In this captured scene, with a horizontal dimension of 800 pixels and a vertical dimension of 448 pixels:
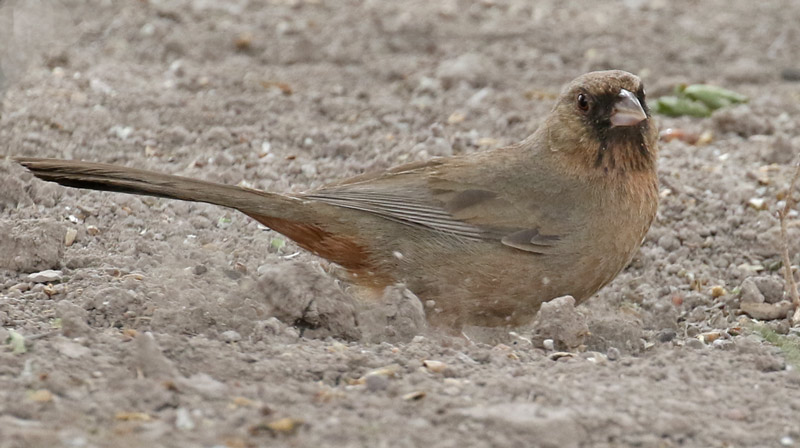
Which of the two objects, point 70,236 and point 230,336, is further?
point 70,236

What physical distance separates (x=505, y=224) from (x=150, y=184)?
1.50m

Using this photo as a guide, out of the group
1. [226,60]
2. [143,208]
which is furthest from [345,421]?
[226,60]

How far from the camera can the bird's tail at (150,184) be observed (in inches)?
170

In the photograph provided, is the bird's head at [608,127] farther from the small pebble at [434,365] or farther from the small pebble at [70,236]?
the small pebble at [70,236]

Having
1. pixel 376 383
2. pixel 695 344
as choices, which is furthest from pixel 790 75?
pixel 376 383

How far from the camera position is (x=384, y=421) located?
10.6ft

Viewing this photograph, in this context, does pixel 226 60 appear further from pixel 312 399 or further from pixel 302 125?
pixel 312 399

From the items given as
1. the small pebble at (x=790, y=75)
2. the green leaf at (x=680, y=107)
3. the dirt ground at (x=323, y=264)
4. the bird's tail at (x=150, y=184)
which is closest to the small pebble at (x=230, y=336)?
the dirt ground at (x=323, y=264)

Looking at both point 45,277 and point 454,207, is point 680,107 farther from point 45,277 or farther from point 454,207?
point 45,277

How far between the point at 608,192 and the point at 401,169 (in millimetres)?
924

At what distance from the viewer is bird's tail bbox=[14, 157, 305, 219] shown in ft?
14.2

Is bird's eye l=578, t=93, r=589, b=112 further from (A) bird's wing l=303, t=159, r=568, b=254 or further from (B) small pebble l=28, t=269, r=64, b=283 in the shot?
(B) small pebble l=28, t=269, r=64, b=283

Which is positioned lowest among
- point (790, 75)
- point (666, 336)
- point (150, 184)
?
point (666, 336)

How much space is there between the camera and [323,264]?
545 cm
